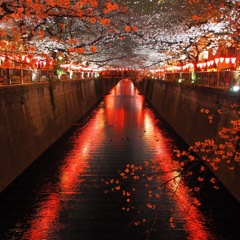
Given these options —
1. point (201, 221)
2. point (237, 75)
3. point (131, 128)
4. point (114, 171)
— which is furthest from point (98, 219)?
point (131, 128)

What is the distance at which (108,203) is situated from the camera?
12.2 meters

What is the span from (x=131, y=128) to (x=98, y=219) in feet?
58.1

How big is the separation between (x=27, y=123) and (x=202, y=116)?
9118mm

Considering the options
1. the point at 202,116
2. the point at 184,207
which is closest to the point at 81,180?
the point at 184,207

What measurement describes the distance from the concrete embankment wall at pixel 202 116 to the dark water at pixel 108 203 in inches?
32.0

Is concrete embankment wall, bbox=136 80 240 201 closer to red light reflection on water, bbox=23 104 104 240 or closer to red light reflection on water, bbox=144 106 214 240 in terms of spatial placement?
red light reflection on water, bbox=144 106 214 240

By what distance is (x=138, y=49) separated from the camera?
34250mm

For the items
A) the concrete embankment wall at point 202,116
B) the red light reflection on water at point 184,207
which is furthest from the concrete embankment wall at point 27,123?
the concrete embankment wall at point 202,116

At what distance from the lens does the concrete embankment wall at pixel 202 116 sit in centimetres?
1304

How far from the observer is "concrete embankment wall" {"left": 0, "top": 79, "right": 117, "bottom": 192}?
13633mm

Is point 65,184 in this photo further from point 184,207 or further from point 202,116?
point 202,116

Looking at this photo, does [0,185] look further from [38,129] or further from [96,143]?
[96,143]

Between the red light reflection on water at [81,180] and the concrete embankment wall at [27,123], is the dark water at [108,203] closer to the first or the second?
the red light reflection on water at [81,180]

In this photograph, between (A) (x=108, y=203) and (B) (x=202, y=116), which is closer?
(A) (x=108, y=203)
